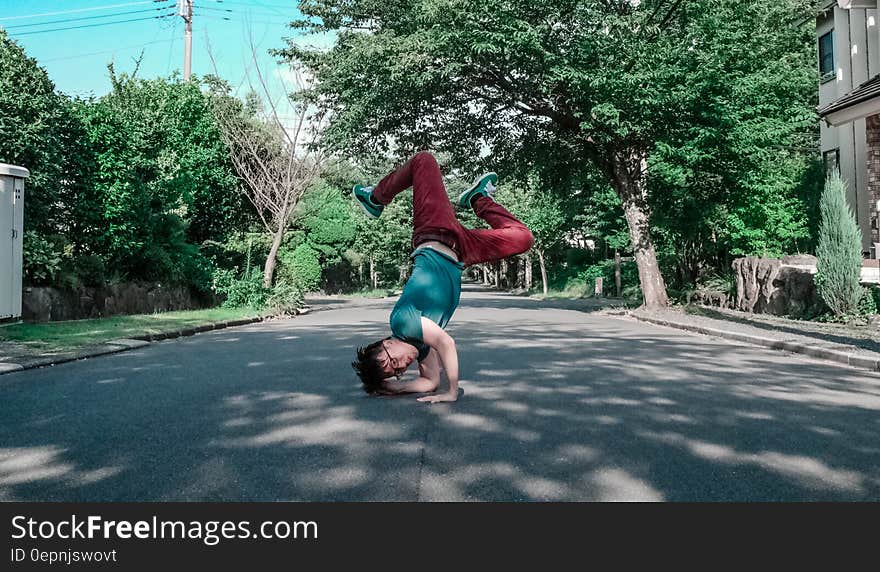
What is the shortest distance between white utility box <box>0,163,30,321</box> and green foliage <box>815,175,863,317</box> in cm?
1442

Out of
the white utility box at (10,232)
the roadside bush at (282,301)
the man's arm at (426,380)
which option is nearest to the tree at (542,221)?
the roadside bush at (282,301)

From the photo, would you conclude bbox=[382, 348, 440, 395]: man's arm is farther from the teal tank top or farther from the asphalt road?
the teal tank top

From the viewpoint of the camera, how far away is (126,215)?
55.4ft

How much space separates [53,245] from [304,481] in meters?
13.3

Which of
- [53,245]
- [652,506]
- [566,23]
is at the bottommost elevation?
[652,506]

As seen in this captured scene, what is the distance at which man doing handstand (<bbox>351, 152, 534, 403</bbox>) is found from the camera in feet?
17.9

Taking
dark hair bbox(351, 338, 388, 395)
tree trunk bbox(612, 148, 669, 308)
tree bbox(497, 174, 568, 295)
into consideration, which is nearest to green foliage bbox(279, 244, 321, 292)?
tree bbox(497, 174, 568, 295)

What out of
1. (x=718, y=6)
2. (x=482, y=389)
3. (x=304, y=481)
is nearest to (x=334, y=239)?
(x=718, y=6)

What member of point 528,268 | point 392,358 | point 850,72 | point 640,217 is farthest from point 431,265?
point 528,268

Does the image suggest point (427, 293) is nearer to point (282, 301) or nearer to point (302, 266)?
point (282, 301)

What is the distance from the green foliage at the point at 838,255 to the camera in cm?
1331

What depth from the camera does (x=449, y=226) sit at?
5664mm

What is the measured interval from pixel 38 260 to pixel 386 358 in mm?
11148

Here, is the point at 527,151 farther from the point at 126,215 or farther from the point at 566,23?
the point at 126,215
